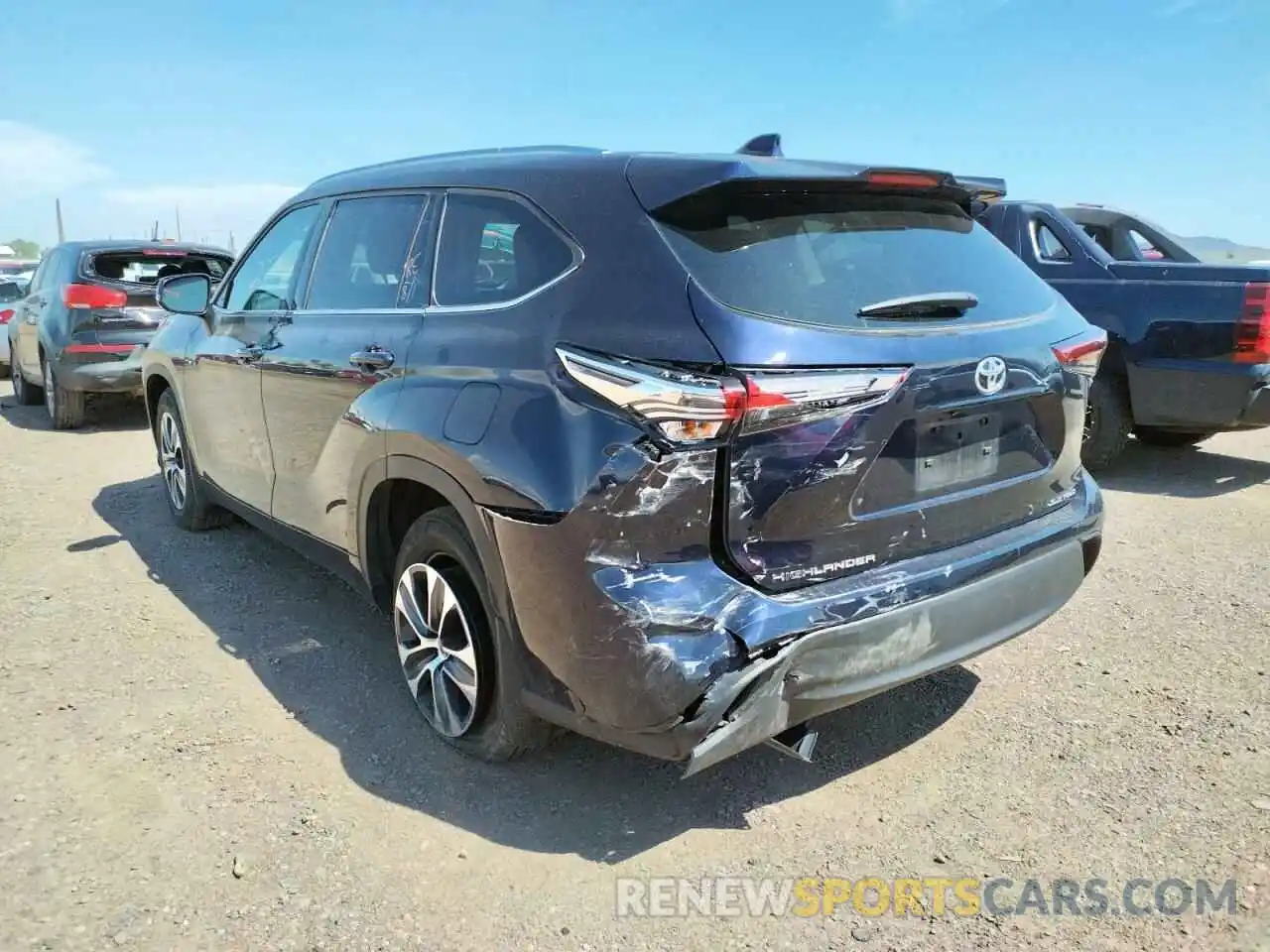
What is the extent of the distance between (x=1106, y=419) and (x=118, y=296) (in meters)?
8.02

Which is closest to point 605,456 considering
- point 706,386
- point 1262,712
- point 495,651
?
point 706,386

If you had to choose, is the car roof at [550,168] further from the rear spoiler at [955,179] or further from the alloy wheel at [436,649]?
the alloy wheel at [436,649]

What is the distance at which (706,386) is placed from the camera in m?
2.17

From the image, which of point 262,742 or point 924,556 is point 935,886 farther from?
point 262,742

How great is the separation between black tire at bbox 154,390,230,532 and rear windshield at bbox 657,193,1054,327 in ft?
12.1

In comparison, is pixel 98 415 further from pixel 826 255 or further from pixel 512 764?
pixel 826 255

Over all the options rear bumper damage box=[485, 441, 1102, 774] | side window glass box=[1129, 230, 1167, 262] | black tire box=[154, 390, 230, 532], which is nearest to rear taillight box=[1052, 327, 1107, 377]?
rear bumper damage box=[485, 441, 1102, 774]

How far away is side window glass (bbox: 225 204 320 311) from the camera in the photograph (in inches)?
158

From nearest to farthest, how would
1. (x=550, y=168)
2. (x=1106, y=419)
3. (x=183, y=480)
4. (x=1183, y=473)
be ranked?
(x=550, y=168) < (x=183, y=480) < (x=1106, y=419) < (x=1183, y=473)

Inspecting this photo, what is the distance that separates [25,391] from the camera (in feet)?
33.8

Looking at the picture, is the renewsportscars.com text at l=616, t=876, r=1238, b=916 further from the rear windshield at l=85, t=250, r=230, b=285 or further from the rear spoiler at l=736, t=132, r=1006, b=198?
the rear windshield at l=85, t=250, r=230, b=285

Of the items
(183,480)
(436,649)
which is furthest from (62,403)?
(436,649)

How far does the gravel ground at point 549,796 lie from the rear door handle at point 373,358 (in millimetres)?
1233

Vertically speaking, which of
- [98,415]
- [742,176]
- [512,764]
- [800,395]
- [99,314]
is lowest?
[98,415]
